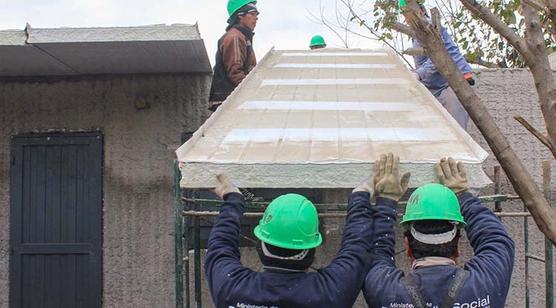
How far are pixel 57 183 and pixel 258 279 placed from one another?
4190 mm

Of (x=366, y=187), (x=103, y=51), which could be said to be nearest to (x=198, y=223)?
(x=366, y=187)

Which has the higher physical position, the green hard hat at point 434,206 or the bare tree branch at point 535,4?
the bare tree branch at point 535,4

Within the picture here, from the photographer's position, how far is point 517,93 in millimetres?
5871

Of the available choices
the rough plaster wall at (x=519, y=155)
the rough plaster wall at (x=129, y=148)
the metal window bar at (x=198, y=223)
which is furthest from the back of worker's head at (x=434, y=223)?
the rough plaster wall at (x=129, y=148)

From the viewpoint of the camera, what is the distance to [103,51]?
5.36 meters

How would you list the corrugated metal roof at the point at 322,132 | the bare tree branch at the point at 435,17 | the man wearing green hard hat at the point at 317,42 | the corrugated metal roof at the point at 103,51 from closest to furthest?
the bare tree branch at the point at 435,17, the corrugated metal roof at the point at 322,132, the corrugated metal roof at the point at 103,51, the man wearing green hard hat at the point at 317,42

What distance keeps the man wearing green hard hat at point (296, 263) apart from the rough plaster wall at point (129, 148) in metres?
3.52

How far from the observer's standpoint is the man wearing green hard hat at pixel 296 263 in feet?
8.69

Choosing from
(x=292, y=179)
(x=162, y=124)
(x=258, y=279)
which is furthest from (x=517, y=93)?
(x=258, y=279)

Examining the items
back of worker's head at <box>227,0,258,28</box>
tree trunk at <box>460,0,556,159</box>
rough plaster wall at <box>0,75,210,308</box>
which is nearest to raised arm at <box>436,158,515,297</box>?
tree trunk at <box>460,0,556,159</box>

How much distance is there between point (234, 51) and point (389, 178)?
2.67 metres

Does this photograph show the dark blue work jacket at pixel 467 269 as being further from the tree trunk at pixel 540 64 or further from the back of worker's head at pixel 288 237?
the tree trunk at pixel 540 64

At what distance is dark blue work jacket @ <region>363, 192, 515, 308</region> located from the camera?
2.60 m

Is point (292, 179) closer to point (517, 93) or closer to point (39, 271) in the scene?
point (517, 93)
